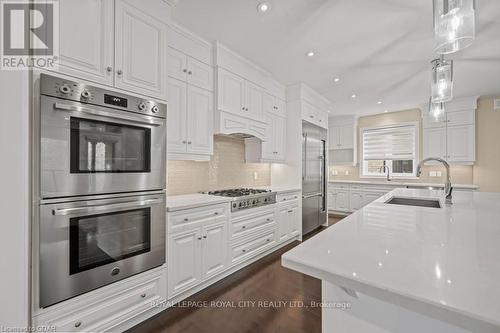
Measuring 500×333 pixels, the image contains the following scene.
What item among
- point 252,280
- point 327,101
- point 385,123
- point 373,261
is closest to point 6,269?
point 373,261

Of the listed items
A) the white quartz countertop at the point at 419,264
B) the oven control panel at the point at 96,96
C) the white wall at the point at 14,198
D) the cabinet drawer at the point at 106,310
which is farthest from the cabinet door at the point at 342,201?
the white wall at the point at 14,198

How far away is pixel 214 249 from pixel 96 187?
131 cm

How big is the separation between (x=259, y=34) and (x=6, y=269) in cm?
274

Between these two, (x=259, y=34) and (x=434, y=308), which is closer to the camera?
(x=434, y=308)

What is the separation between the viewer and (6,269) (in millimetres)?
1188

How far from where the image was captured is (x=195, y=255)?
2.15 metres

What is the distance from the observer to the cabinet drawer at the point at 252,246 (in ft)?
8.61

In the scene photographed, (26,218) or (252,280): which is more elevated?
(26,218)

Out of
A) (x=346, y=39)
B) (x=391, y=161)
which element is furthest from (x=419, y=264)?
(x=391, y=161)

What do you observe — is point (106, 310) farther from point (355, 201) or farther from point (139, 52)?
point (355, 201)

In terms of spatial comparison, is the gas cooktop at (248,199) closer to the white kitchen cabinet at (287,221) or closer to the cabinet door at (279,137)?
the white kitchen cabinet at (287,221)

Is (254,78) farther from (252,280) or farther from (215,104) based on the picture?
(252,280)

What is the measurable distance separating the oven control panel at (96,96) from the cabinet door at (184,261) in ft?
3.61

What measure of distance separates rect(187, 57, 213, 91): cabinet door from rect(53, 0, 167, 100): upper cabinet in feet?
1.69
